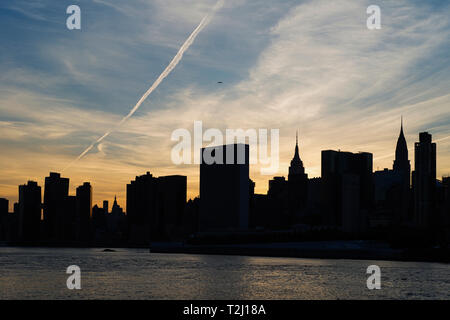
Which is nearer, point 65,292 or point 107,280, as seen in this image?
point 65,292

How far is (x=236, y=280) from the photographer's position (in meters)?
105
